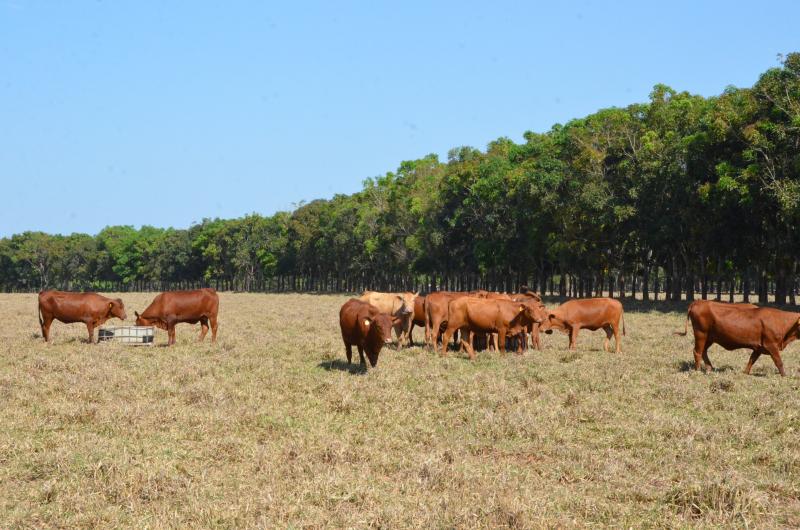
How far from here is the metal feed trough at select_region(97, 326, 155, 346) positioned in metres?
21.2

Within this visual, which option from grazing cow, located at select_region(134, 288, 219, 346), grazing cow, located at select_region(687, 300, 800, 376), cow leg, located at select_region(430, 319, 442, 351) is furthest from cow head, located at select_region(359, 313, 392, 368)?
grazing cow, located at select_region(134, 288, 219, 346)

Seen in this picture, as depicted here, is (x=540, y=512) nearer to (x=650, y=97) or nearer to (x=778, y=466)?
(x=778, y=466)

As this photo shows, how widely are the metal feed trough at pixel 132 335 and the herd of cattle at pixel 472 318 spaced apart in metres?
0.53

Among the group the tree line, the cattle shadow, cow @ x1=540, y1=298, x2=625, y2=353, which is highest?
the tree line

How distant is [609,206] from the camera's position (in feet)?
153

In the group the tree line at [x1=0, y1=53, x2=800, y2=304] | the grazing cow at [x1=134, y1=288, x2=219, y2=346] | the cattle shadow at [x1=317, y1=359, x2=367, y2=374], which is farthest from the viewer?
the tree line at [x1=0, y1=53, x2=800, y2=304]

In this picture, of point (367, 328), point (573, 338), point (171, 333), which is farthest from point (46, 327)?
point (573, 338)

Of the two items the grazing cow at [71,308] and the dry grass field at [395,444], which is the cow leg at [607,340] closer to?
the dry grass field at [395,444]

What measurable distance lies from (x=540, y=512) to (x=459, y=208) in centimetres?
5877

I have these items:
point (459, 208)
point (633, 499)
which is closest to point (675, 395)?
point (633, 499)

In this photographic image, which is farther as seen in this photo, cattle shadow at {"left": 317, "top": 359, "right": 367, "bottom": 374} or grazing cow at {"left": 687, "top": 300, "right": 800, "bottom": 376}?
cattle shadow at {"left": 317, "top": 359, "right": 367, "bottom": 374}

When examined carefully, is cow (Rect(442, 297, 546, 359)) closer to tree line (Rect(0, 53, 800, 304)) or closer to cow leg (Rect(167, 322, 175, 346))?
cow leg (Rect(167, 322, 175, 346))

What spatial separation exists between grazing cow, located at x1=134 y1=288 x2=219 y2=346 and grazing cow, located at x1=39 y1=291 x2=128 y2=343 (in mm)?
1318

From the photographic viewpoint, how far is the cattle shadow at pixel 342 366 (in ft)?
53.8
